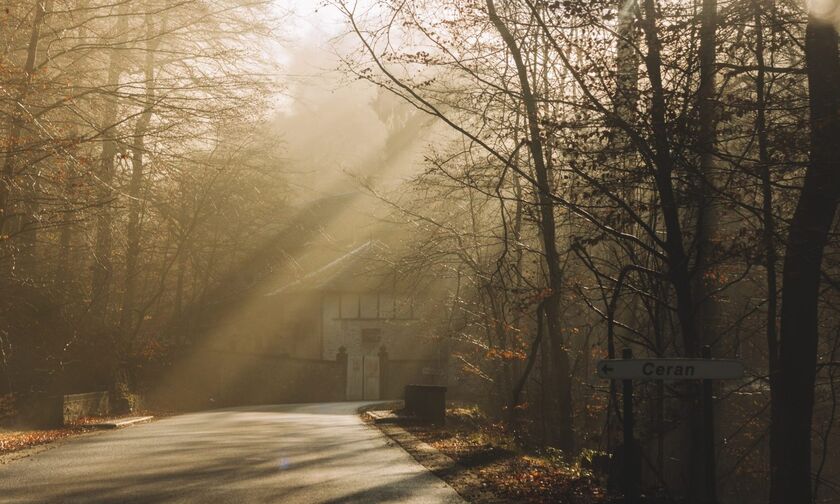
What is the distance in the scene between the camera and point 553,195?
417 inches

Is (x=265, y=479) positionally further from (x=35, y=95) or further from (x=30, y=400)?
(x=30, y=400)

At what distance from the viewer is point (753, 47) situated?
10.5m

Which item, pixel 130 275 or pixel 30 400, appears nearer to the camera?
pixel 30 400

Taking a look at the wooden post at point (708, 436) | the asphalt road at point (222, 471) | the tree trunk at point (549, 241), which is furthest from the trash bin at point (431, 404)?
the wooden post at point (708, 436)

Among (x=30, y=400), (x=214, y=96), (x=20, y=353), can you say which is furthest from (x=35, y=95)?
(x=20, y=353)

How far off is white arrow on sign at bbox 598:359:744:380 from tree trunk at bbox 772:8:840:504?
2.59 m

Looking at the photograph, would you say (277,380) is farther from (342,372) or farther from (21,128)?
(21,128)

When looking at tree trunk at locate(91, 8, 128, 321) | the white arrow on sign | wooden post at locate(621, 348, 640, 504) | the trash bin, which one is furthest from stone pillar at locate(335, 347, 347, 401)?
the white arrow on sign

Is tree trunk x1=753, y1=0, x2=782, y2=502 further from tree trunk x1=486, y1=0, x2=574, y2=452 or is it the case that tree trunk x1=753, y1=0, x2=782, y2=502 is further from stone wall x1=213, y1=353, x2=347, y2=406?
stone wall x1=213, y1=353, x2=347, y2=406

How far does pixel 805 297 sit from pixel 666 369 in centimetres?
330

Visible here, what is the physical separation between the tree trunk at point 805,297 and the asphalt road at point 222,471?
3.67m

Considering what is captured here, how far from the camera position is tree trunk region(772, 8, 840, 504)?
9.73 m

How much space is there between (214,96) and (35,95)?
285cm

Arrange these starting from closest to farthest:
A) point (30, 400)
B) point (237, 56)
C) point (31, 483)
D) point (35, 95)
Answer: point (31, 483), point (35, 95), point (237, 56), point (30, 400)
